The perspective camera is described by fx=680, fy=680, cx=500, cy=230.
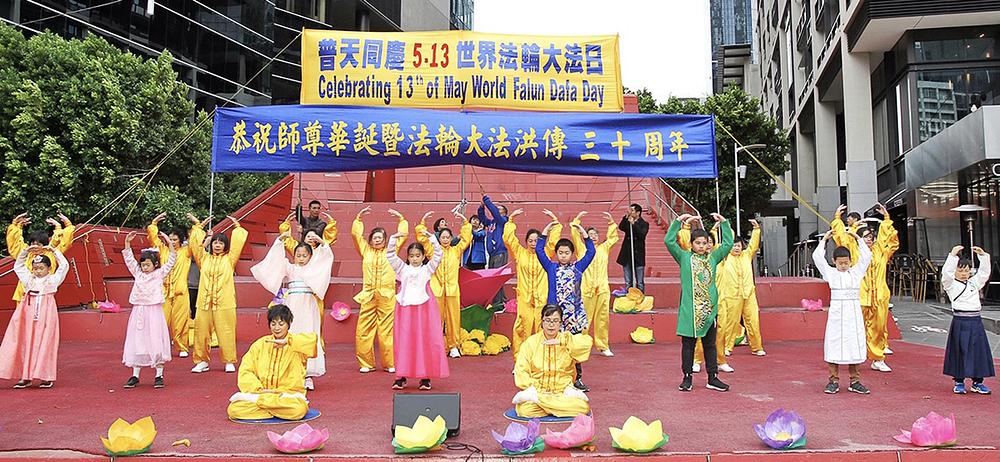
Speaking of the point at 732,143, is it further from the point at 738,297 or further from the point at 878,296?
the point at 878,296

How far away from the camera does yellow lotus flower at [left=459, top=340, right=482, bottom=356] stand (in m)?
8.57

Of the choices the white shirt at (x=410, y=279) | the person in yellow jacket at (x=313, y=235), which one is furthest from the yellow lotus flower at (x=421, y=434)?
the person in yellow jacket at (x=313, y=235)

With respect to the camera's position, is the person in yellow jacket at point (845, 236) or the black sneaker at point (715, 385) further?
the person in yellow jacket at point (845, 236)

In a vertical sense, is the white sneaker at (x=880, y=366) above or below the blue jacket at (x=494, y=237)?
below

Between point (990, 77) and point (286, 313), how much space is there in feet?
61.7

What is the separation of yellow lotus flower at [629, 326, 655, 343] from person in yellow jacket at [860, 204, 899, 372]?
2768 millimetres

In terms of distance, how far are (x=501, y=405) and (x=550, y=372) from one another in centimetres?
72

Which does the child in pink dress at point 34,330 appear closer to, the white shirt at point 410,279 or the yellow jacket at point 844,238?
the white shirt at point 410,279

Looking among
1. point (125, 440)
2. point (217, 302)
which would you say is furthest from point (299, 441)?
point (217, 302)

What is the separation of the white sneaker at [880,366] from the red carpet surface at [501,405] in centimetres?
9

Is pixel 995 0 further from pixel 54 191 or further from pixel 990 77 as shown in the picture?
pixel 54 191

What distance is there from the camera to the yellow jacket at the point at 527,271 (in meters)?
7.56

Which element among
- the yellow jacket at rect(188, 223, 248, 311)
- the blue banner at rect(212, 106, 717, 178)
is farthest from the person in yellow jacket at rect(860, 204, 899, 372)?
the yellow jacket at rect(188, 223, 248, 311)

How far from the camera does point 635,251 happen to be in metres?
10.4
